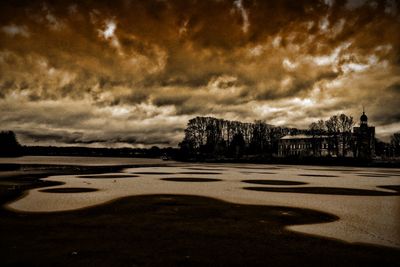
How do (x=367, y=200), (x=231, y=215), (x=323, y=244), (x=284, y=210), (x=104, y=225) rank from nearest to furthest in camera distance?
(x=323, y=244) < (x=104, y=225) < (x=231, y=215) < (x=284, y=210) < (x=367, y=200)

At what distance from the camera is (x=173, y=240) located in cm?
880

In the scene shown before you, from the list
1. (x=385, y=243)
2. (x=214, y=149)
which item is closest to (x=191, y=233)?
(x=385, y=243)

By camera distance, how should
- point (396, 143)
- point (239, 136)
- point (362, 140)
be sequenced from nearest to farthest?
1. point (362, 140)
2. point (239, 136)
3. point (396, 143)

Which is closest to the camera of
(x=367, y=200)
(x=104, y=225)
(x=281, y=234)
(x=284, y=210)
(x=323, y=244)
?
(x=323, y=244)

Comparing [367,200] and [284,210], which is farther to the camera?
[367,200]

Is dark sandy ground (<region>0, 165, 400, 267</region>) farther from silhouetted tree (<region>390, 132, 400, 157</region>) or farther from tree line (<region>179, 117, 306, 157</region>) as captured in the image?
silhouetted tree (<region>390, 132, 400, 157</region>)

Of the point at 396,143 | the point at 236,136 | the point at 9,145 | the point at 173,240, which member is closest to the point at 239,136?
the point at 236,136

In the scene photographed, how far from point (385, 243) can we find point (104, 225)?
26.3 feet

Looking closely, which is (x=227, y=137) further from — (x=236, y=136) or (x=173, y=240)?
(x=173, y=240)

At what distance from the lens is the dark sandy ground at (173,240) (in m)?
7.23

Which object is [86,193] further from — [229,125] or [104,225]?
[229,125]

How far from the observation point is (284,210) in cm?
1354

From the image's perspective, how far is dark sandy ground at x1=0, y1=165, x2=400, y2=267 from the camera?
7.23 meters

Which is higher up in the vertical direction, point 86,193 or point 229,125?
point 229,125
